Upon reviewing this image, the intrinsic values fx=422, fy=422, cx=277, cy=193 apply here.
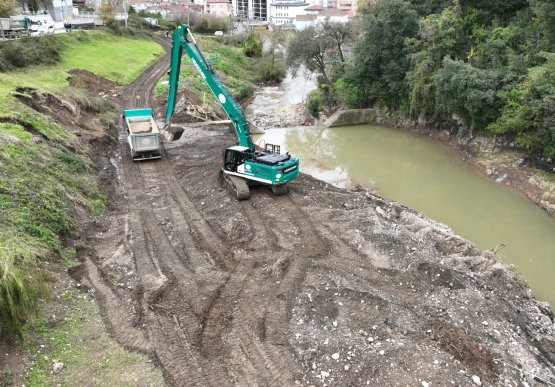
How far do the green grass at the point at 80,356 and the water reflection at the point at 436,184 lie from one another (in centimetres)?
1302

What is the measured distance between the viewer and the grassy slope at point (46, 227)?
29.1ft

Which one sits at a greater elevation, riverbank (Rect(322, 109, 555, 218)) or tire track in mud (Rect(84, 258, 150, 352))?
tire track in mud (Rect(84, 258, 150, 352))

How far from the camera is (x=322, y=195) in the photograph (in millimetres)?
19031

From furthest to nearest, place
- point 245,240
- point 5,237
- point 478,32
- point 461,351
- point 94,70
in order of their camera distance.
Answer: point 94,70 < point 478,32 < point 245,240 < point 5,237 < point 461,351

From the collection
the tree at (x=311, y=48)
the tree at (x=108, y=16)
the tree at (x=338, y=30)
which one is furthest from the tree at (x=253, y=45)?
the tree at (x=338, y=30)

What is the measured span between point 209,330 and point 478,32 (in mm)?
29366

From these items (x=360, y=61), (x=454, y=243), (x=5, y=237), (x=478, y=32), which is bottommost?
(x=454, y=243)

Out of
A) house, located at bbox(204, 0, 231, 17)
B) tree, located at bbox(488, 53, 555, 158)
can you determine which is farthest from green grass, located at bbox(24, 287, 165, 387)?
house, located at bbox(204, 0, 231, 17)

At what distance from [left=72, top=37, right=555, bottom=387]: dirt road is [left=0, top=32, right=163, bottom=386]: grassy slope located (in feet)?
2.29

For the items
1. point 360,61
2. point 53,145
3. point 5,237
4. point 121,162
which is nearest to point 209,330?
point 5,237

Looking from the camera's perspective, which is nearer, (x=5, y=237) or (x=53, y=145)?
Answer: (x=5, y=237)

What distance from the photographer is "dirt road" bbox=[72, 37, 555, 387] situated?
9711 mm

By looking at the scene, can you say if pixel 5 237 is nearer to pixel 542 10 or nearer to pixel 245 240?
pixel 245 240

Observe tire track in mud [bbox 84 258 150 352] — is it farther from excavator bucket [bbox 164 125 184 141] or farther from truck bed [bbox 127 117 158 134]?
truck bed [bbox 127 117 158 134]
